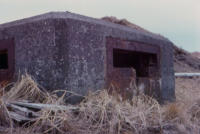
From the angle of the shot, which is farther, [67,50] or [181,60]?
[181,60]

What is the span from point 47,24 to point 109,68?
40.8 inches

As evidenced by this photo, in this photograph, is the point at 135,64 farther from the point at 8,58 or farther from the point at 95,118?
the point at 95,118

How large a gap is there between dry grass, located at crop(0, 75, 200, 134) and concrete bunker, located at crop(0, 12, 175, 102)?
→ 0.20 metres

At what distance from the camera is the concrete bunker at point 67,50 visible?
357 cm

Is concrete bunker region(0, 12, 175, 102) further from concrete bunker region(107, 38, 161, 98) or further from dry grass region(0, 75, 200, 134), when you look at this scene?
dry grass region(0, 75, 200, 134)

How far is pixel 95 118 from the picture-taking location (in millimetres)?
3037

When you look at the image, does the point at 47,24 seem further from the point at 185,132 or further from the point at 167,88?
the point at 167,88

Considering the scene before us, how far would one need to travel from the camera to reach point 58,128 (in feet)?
8.89

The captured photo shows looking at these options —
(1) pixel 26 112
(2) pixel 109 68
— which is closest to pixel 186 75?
(2) pixel 109 68

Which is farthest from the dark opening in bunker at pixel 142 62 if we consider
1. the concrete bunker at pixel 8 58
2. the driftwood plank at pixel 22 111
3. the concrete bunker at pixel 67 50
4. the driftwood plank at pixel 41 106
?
the driftwood plank at pixel 22 111

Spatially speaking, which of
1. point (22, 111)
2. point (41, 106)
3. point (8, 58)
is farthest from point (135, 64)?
point (22, 111)

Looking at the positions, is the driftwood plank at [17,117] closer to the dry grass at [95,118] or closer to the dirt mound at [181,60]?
the dry grass at [95,118]

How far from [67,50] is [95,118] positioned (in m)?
0.96

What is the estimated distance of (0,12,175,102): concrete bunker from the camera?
357 cm
